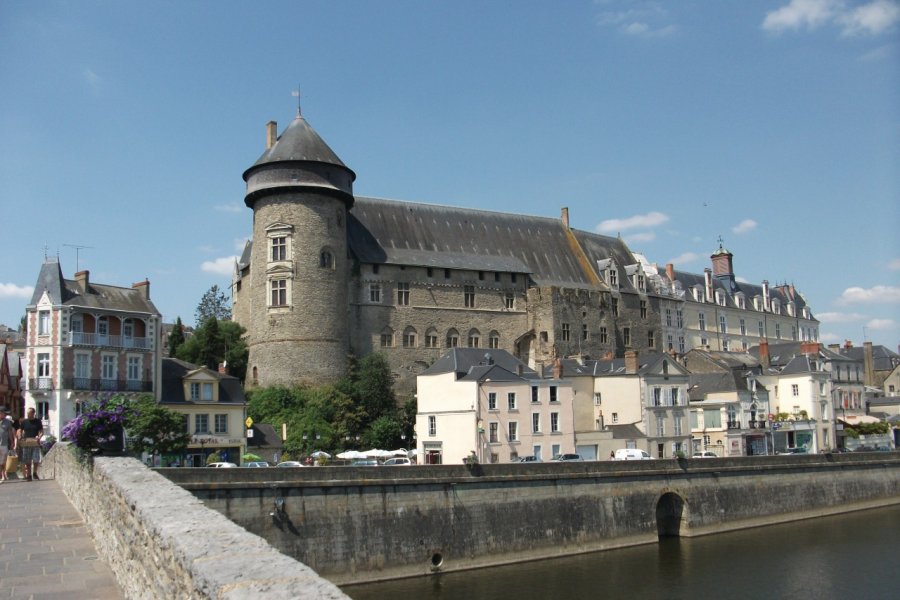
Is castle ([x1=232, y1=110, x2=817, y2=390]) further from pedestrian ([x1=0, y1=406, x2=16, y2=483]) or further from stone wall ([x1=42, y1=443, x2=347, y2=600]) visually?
stone wall ([x1=42, y1=443, x2=347, y2=600])

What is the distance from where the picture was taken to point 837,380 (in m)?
64.3

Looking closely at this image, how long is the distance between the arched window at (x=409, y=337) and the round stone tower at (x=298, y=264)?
15.3 feet

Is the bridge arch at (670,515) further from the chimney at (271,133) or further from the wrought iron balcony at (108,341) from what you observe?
the chimney at (271,133)

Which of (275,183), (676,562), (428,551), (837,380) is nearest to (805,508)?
(676,562)

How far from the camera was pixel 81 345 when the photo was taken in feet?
124

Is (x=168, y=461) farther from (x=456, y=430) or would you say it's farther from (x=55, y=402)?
(x=456, y=430)

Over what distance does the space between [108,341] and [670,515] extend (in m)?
25.1

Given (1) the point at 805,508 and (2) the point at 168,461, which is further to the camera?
(1) the point at 805,508

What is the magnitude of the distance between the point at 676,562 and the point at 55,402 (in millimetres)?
25700

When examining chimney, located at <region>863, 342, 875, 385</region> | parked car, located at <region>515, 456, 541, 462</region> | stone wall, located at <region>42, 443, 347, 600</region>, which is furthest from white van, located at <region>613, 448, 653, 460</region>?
chimney, located at <region>863, 342, 875, 385</region>

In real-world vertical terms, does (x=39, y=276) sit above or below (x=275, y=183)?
below

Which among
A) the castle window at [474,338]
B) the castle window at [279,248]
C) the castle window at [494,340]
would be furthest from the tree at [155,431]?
the castle window at [494,340]

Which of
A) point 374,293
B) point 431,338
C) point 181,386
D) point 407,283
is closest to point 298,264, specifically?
point 374,293

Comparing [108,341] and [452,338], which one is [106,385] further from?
[452,338]
